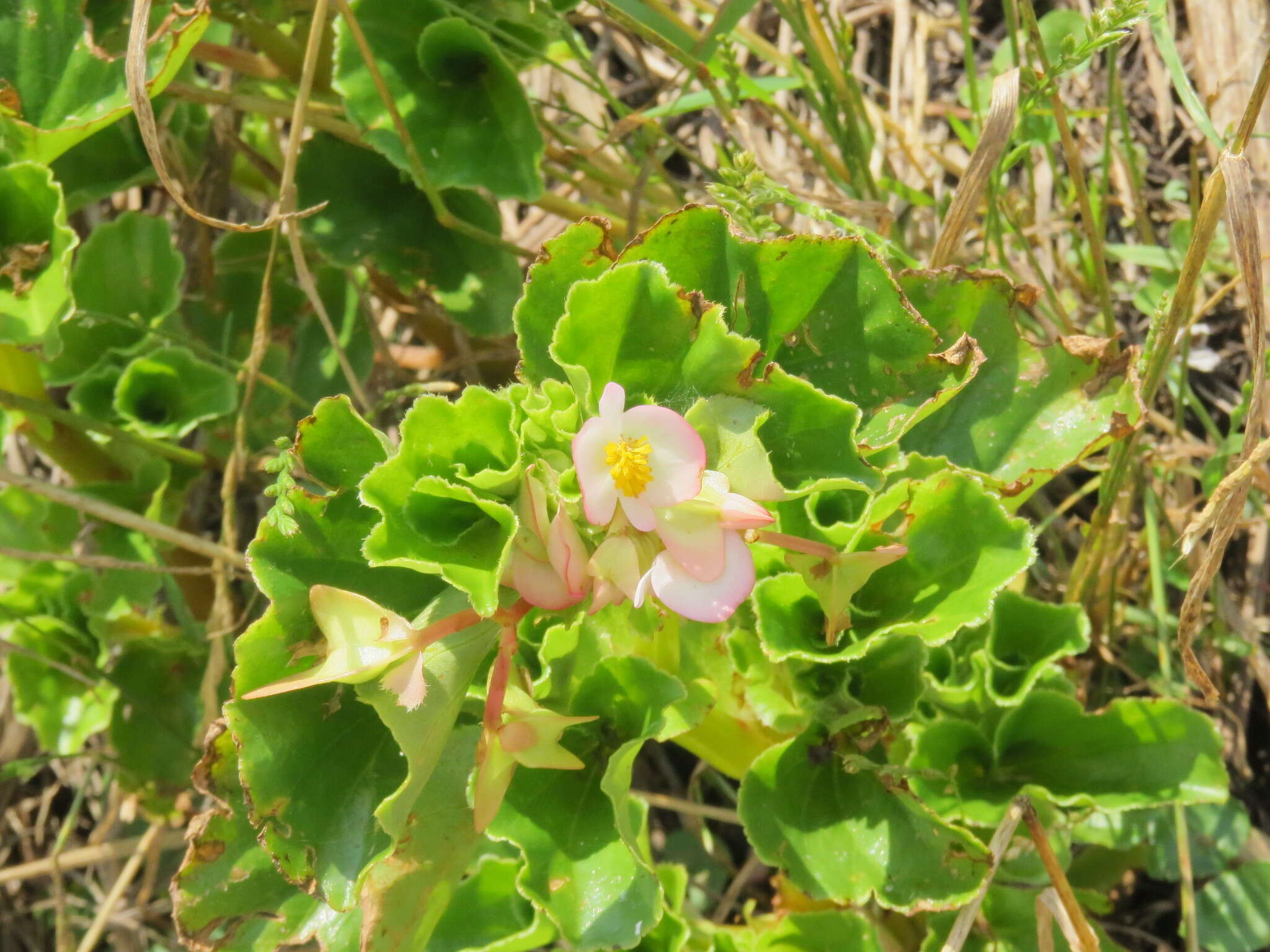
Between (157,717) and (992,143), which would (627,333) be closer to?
(992,143)

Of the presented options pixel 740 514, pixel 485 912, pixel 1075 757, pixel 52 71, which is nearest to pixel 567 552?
pixel 740 514

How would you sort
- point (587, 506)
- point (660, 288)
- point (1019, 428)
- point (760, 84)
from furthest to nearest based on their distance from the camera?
point (760, 84), point (1019, 428), point (660, 288), point (587, 506)

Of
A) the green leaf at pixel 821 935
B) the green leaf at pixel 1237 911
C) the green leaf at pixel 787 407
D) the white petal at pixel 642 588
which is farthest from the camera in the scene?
the green leaf at pixel 1237 911

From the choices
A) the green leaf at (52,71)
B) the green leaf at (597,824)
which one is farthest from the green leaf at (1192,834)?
the green leaf at (52,71)

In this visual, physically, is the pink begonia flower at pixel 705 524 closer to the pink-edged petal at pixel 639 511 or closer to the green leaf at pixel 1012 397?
the pink-edged petal at pixel 639 511

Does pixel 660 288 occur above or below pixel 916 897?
above

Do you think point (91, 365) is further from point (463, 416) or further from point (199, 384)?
point (463, 416)

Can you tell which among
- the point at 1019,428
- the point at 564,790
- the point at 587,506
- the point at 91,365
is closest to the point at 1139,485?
the point at 1019,428
